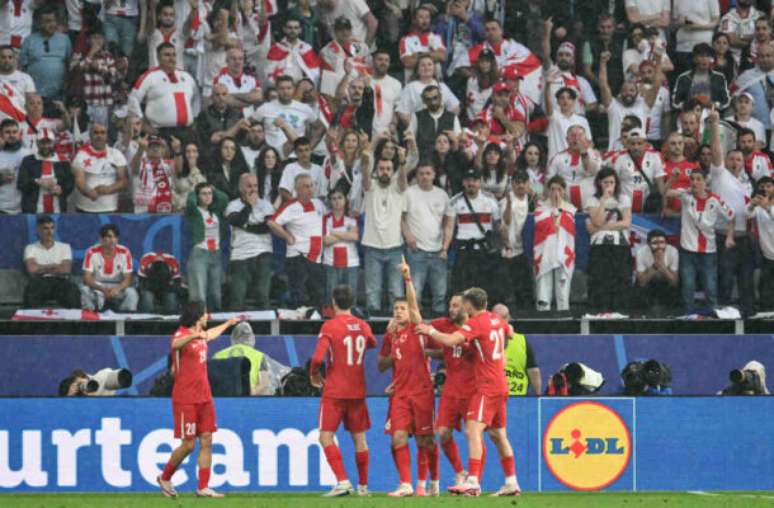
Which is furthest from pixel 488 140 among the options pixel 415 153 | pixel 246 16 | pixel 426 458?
pixel 426 458

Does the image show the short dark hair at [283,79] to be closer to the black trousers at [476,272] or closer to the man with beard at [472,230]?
the man with beard at [472,230]

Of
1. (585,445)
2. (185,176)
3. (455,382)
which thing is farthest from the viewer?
(185,176)

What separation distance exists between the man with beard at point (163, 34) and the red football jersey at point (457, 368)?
7.99 metres

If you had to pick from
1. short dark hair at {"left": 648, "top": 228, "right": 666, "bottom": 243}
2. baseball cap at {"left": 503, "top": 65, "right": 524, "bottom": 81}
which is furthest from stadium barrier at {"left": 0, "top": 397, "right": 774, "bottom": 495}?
baseball cap at {"left": 503, "top": 65, "right": 524, "bottom": 81}

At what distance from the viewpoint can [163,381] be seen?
16.1 m

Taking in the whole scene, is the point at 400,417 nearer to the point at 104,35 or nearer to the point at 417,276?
the point at 417,276

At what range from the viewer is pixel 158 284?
18516mm

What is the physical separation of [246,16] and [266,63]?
2.32ft

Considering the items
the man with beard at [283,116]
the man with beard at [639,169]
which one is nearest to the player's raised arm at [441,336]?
the man with beard at [639,169]

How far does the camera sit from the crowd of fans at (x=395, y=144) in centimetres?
1861

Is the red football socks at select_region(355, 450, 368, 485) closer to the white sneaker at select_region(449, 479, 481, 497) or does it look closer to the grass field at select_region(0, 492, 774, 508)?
the grass field at select_region(0, 492, 774, 508)

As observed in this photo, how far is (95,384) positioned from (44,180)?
4.07m

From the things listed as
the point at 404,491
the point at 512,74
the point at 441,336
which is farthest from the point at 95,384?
the point at 512,74

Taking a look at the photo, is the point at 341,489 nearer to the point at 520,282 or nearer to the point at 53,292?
the point at 520,282
